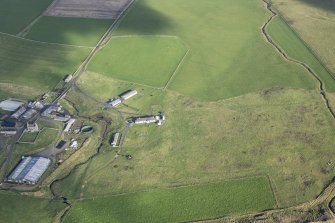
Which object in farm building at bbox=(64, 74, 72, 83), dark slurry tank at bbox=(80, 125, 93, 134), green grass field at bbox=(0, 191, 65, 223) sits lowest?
green grass field at bbox=(0, 191, 65, 223)

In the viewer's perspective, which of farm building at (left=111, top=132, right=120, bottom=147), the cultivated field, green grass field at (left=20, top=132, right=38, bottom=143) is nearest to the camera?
farm building at (left=111, top=132, right=120, bottom=147)

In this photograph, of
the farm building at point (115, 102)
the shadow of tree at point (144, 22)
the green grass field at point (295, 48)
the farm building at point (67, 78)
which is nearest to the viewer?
the farm building at point (115, 102)

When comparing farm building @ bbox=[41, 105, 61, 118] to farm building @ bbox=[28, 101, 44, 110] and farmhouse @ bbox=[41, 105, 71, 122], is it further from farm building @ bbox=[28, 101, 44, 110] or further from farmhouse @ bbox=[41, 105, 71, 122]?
farm building @ bbox=[28, 101, 44, 110]

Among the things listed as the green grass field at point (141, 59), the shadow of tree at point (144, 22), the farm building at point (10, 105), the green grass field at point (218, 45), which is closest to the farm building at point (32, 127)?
the farm building at point (10, 105)

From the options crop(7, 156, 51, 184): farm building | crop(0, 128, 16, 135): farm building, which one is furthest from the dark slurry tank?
crop(0, 128, 16, 135): farm building

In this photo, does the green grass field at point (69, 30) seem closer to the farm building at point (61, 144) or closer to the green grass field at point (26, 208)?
the farm building at point (61, 144)

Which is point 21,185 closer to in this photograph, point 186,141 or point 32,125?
point 32,125

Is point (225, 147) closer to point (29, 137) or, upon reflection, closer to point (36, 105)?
point (29, 137)

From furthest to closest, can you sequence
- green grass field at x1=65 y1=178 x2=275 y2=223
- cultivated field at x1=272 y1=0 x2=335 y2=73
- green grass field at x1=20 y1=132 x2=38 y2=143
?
cultivated field at x1=272 y1=0 x2=335 y2=73
green grass field at x1=20 y1=132 x2=38 y2=143
green grass field at x1=65 y1=178 x2=275 y2=223
